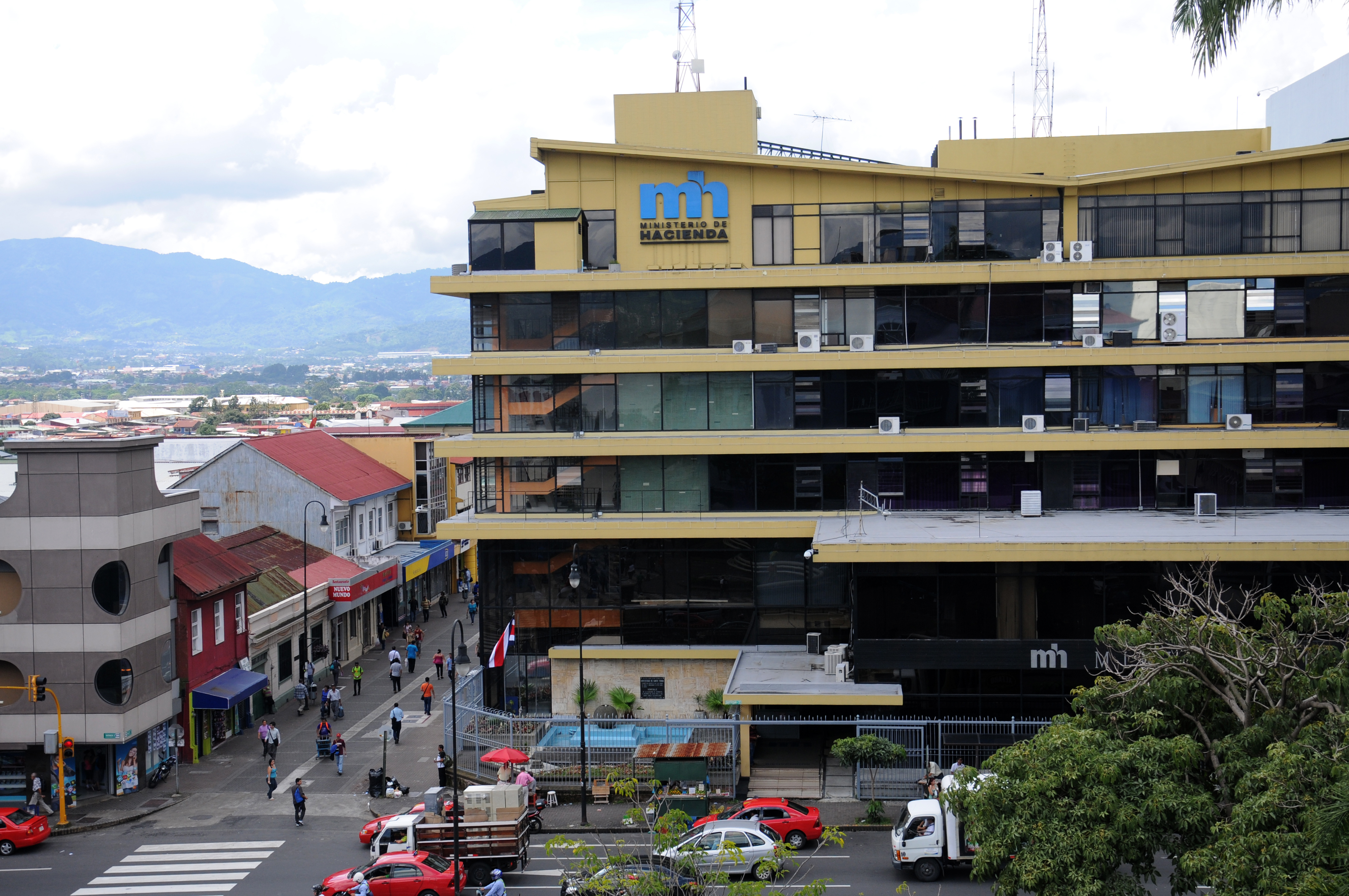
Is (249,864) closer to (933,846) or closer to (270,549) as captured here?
(933,846)

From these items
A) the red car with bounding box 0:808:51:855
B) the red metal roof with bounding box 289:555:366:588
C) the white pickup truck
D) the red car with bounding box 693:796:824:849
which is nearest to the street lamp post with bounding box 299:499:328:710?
the red metal roof with bounding box 289:555:366:588

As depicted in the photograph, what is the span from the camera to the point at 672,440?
37.6 m

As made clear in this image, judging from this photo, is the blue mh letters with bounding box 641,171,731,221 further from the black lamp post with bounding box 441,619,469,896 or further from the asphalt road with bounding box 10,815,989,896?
the asphalt road with bounding box 10,815,989,896

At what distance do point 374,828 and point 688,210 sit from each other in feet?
71.1

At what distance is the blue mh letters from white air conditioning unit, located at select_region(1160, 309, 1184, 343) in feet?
48.4

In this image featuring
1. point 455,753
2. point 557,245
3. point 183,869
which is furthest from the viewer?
point 557,245

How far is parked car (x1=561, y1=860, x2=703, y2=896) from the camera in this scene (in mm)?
17750

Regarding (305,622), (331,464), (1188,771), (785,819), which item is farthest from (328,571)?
(1188,771)

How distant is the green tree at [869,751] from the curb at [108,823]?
19199 millimetres

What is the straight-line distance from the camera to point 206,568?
39469 mm

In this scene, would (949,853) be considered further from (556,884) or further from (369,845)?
(369,845)

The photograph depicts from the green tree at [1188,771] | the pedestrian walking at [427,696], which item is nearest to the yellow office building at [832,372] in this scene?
the pedestrian walking at [427,696]

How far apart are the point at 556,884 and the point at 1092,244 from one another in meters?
25.9

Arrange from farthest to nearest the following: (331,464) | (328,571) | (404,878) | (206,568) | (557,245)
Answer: (331,464) → (328,571) → (206,568) → (557,245) → (404,878)
